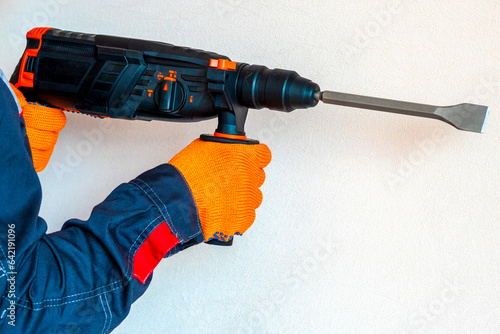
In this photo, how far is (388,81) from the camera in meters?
0.73

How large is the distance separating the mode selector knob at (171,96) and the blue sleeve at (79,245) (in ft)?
0.28

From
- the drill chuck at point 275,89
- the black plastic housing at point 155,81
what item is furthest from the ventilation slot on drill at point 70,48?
the drill chuck at point 275,89

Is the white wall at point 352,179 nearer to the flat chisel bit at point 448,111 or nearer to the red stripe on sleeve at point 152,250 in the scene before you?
the flat chisel bit at point 448,111

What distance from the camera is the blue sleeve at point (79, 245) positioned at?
50 centimetres

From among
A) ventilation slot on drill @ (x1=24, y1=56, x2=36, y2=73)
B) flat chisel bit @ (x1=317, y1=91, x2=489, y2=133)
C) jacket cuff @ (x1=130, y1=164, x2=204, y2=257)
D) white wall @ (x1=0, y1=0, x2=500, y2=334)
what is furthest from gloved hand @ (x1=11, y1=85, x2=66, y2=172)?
flat chisel bit @ (x1=317, y1=91, x2=489, y2=133)

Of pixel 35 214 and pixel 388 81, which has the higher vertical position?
pixel 388 81

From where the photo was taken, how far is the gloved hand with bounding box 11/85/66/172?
2.58 feet

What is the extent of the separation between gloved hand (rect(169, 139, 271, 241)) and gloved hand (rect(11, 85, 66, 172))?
280 mm

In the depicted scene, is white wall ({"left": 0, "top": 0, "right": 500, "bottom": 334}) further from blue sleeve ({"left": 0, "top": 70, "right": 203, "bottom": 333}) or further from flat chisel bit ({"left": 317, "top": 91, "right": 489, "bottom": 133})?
blue sleeve ({"left": 0, "top": 70, "right": 203, "bottom": 333})

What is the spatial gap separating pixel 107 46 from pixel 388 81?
434 mm

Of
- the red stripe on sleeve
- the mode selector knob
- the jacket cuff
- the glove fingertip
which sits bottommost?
the red stripe on sleeve

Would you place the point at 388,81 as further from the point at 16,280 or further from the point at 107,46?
the point at 16,280

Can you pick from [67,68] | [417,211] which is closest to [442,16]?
[417,211]

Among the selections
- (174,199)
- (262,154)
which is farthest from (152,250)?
(262,154)
